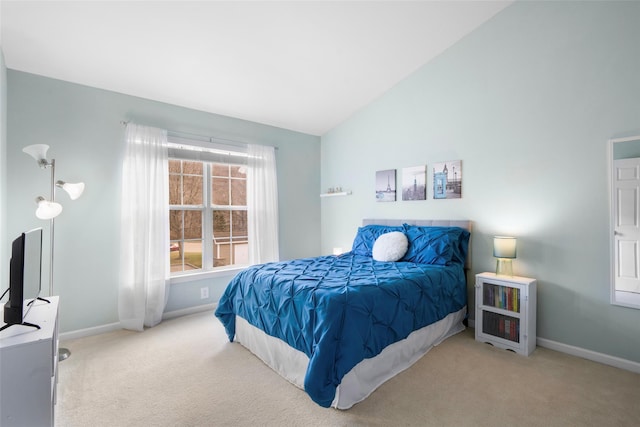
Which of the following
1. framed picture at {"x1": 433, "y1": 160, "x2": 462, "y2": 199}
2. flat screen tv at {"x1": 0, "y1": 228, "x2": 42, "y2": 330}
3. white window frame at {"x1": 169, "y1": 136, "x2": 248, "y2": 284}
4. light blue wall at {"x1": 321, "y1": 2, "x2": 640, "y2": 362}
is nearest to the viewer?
flat screen tv at {"x1": 0, "y1": 228, "x2": 42, "y2": 330}

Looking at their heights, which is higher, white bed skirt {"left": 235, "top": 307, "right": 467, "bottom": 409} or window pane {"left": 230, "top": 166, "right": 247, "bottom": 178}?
window pane {"left": 230, "top": 166, "right": 247, "bottom": 178}

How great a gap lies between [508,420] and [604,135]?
2.31 m

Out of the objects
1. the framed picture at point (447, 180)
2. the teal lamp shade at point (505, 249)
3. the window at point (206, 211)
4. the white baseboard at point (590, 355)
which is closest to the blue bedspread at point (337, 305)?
the teal lamp shade at point (505, 249)

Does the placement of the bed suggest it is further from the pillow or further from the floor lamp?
the floor lamp

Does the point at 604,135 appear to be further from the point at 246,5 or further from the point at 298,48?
the point at 246,5

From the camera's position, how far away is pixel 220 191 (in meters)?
4.00

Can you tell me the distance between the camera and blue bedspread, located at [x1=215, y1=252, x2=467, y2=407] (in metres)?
1.79

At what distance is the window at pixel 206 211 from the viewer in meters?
3.67

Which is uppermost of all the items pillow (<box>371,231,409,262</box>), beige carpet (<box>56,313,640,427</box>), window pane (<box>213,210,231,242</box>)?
window pane (<box>213,210,231,242</box>)

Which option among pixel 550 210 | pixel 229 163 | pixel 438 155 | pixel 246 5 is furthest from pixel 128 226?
pixel 550 210

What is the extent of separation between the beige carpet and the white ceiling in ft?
8.68

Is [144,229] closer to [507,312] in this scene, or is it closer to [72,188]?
[72,188]

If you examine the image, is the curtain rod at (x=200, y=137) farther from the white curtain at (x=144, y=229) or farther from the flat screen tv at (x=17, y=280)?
the flat screen tv at (x=17, y=280)

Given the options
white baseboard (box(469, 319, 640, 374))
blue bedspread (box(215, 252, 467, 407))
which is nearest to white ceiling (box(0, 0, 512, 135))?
blue bedspread (box(215, 252, 467, 407))
